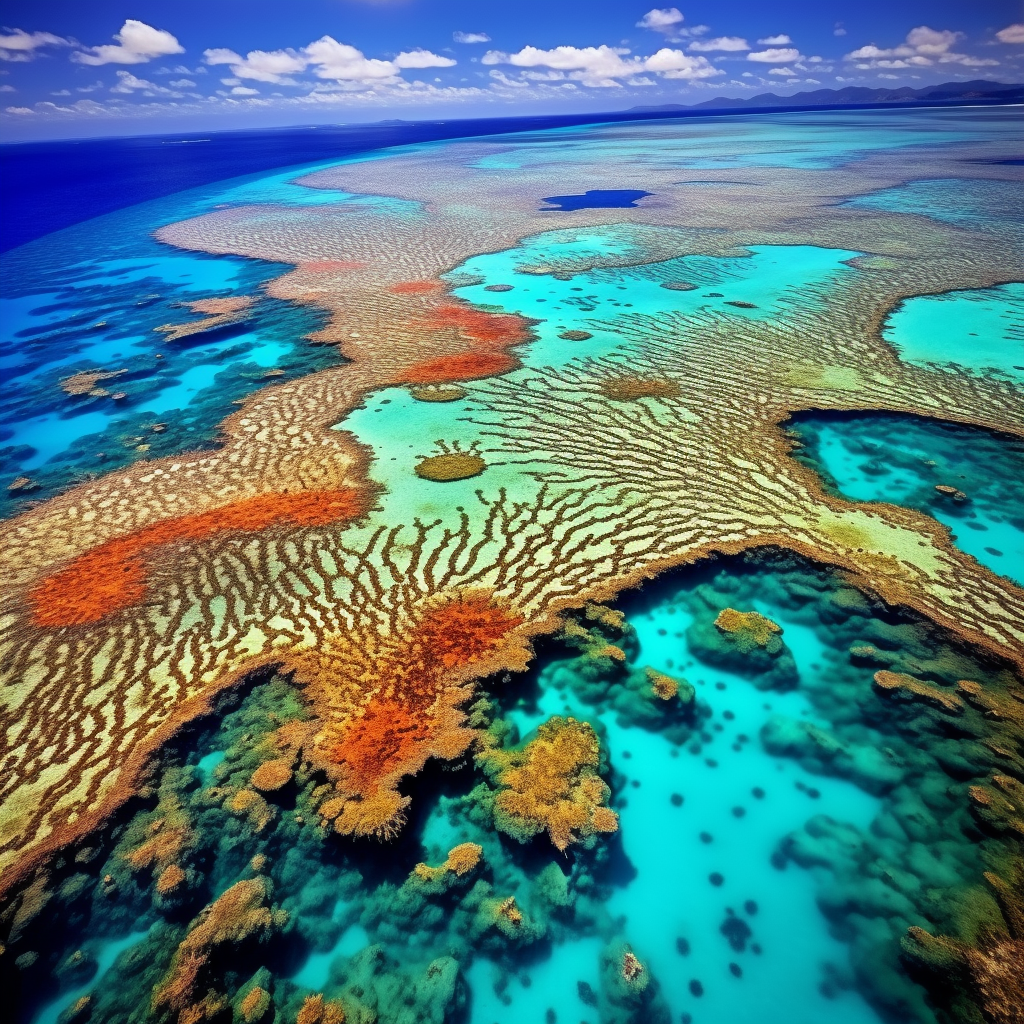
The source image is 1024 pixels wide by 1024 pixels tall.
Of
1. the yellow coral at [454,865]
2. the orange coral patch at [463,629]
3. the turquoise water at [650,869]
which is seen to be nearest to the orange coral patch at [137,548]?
the orange coral patch at [463,629]

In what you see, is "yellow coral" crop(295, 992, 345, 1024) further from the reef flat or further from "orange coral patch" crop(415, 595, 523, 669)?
"orange coral patch" crop(415, 595, 523, 669)

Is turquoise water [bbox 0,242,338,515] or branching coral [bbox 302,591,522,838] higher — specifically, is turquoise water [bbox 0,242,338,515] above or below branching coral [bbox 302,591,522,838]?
below

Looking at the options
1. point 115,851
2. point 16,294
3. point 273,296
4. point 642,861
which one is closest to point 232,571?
point 115,851

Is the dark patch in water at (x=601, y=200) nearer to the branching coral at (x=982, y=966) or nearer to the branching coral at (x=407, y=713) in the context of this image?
the branching coral at (x=407, y=713)

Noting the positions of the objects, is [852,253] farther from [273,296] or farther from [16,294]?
[16,294]

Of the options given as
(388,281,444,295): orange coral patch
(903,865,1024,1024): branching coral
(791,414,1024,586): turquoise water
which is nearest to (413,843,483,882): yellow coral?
(903,865,1024,1024): branching coral
